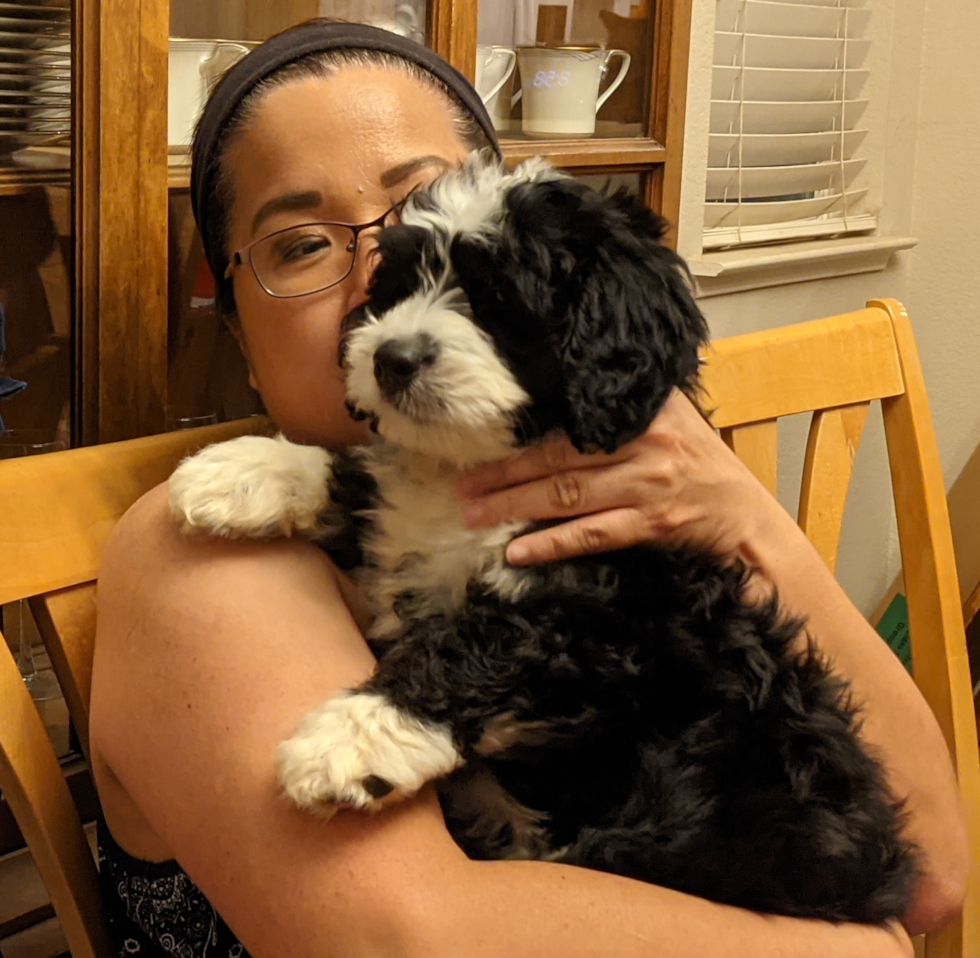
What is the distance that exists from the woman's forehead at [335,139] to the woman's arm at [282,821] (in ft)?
1.38

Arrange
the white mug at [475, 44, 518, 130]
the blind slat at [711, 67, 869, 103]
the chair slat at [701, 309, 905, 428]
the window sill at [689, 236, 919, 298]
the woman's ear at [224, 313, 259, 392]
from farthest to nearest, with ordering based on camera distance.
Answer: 1. the blind slat at [711, 67, 869, 103]
2. the window sill at [689, 236, 919, 298]
3. the white mug at [475, 44, 518, 130]
4. the chair slat at [701, 309, 905, 428]
5. the woman's ear at [224, 313, 259, 392]

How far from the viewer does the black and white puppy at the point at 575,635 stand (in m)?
1.02

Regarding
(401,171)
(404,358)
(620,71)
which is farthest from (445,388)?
(620,71)

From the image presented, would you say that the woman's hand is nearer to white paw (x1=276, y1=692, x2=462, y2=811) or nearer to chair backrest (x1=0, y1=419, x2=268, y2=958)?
white paw (x1=276, y1=692, x2=462, y2=811)

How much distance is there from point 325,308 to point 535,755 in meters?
0.57

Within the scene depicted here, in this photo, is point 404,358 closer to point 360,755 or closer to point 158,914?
point 360,755

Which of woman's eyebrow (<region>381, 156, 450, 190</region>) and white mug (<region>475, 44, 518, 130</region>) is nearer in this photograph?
woman's eyebrow (<region>381, 156, 450, 190</region>)

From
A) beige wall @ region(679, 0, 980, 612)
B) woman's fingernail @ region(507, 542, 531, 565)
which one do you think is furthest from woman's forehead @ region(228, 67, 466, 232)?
beige wall @ region(679, 0, 980, 612)

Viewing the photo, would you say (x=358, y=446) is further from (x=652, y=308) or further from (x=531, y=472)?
(x=652, y=308)

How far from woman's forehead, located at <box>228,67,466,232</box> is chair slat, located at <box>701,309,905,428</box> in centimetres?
60

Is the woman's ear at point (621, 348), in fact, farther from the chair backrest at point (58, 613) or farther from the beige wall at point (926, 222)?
the beige wall at point (926, 222)

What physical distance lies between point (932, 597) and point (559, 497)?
92 cm

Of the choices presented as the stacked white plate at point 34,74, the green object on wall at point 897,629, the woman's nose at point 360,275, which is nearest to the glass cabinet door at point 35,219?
the stacked white plate at point 34,74

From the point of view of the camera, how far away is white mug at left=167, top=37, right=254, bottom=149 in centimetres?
141
